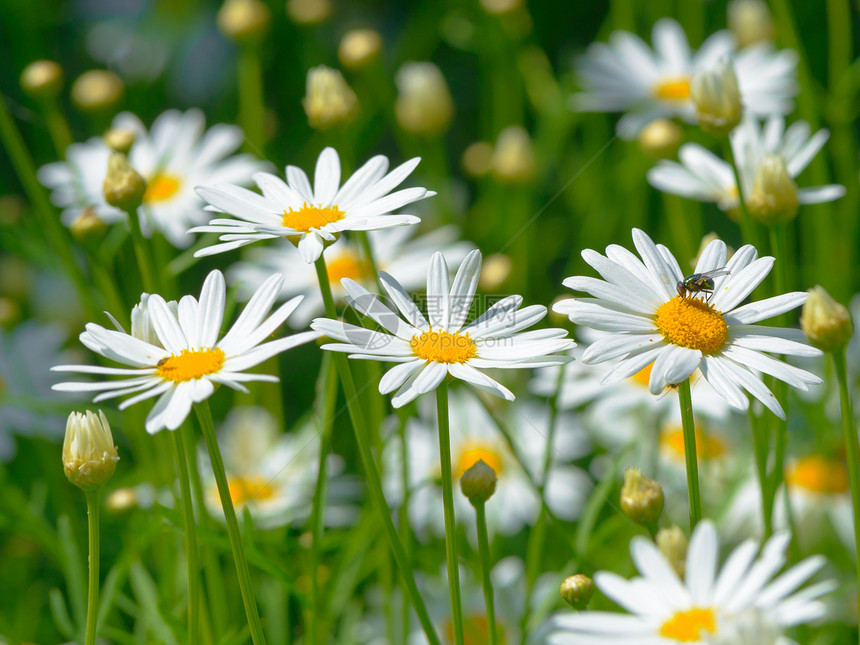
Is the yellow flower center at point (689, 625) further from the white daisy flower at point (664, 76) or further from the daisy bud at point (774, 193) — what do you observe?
the white daisy flower at point (664, 76)

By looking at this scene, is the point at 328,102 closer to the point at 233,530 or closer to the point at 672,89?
the point at 233,530

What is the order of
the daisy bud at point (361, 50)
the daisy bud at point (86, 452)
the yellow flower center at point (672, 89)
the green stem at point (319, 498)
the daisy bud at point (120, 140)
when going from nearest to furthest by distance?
the daisy bud at point (86, 452) → the green stem at point (319, 498) → the daisy bud at point (120, 140) → the daisy bud at point (361, 50) → the yellow flower center at point (672, 89)

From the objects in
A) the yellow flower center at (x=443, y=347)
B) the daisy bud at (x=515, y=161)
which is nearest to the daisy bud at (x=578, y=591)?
the yellow flower center at (x=443, y=347)

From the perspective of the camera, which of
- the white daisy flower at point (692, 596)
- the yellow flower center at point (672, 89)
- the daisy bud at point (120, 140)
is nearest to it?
the white daisy flower at point (692, 596)

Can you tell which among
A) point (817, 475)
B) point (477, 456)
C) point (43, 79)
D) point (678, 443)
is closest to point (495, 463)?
point (477, 456)

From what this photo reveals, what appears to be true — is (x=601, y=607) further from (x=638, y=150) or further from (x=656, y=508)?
(x=638, y=150)

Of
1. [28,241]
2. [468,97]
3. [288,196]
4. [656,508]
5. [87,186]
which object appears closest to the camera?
[656,508]

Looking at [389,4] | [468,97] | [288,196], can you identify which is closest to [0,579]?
[288,196]
